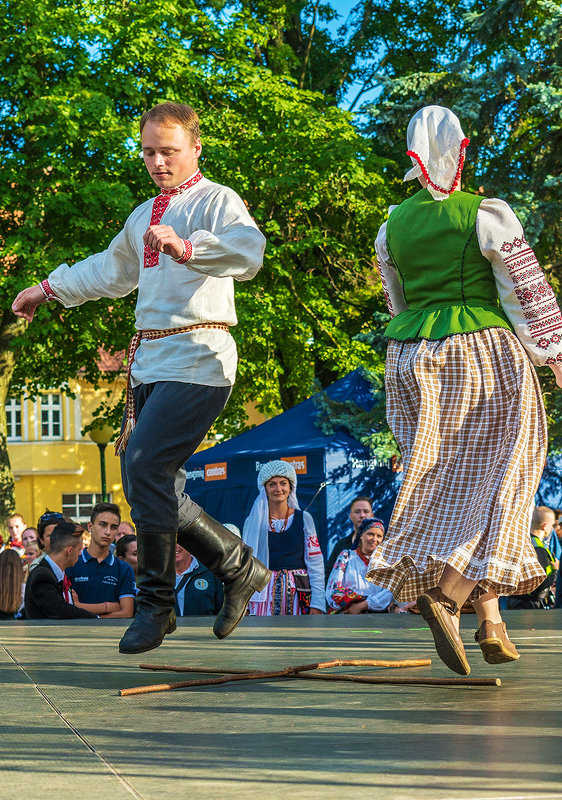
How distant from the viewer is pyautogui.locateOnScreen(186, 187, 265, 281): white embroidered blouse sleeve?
3.59 m

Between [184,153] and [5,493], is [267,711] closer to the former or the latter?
[184,153]

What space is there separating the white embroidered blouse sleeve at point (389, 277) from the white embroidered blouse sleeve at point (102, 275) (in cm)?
89

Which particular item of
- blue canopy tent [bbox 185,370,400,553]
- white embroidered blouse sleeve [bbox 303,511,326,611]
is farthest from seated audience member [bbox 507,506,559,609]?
blue canopy tent [bbox 185,370,400,553]

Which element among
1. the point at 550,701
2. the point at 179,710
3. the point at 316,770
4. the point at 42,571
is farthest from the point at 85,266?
Result: the point at 42,571

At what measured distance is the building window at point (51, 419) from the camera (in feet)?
146

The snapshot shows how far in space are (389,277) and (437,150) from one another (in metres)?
0.48

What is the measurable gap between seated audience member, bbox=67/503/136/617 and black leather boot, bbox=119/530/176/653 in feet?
13.5

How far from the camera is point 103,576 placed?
310 inches

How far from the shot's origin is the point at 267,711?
2633 millimetres

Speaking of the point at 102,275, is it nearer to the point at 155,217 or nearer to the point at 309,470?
the point at 155,217

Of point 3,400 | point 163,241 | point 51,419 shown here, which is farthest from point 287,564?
point 51,419

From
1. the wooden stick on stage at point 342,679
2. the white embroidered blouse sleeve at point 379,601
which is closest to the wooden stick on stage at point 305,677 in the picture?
the wooden stick on stage at point 342,679

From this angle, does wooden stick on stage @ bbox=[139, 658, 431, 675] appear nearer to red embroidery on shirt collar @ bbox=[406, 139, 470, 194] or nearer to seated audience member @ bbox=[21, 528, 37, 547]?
red embroidery on shirt collar @ bbox=[406, 139, 470, 194]

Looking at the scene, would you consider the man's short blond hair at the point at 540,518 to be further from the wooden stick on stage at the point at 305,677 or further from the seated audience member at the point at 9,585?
the wooden stick on stage at the point at 305,677
